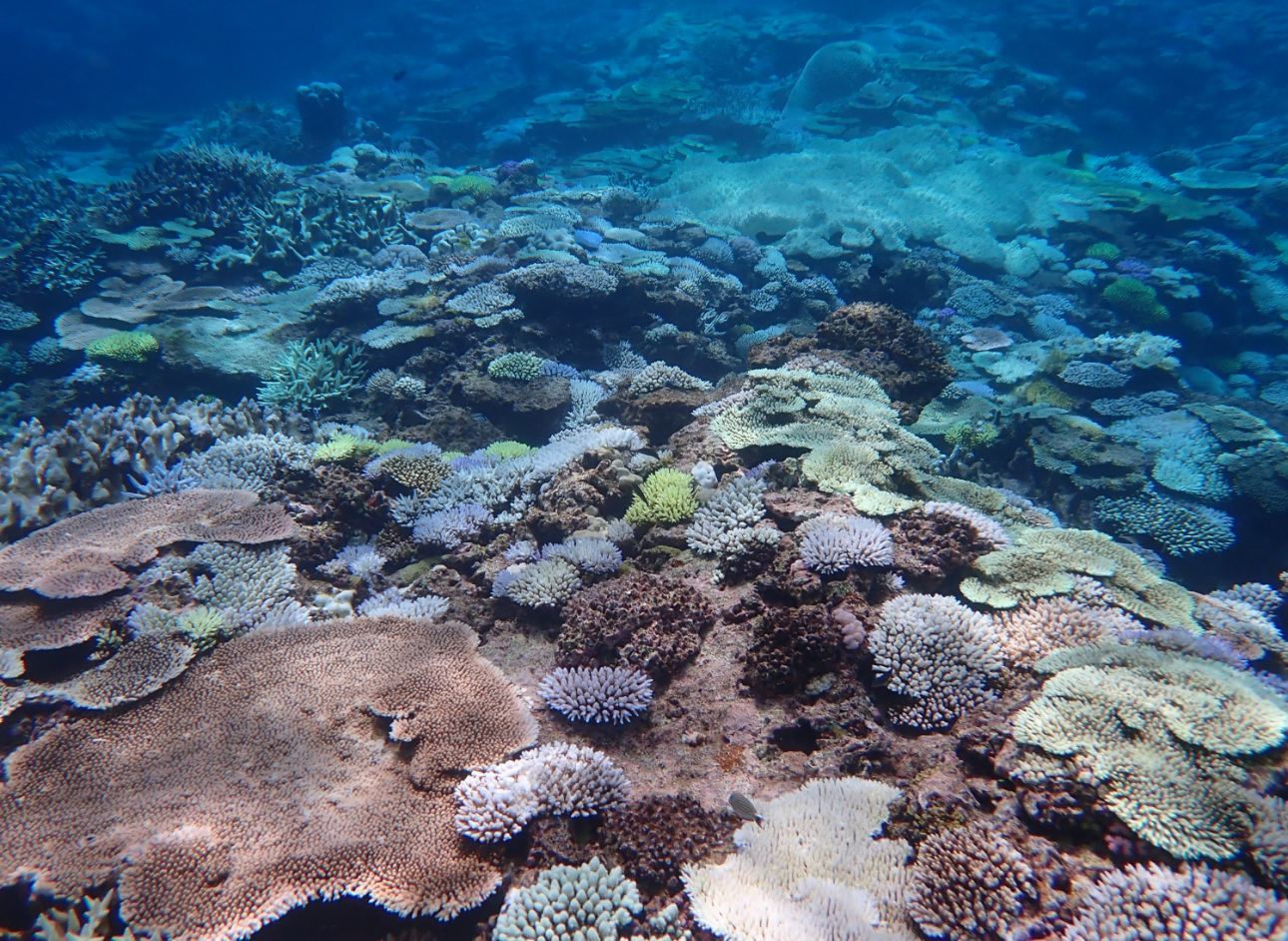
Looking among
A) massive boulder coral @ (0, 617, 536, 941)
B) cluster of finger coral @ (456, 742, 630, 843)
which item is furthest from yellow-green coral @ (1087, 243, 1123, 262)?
massive boulder coral @ (0, 617, 536, 941)

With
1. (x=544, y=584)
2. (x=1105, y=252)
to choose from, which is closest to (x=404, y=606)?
(x=544, y=584)

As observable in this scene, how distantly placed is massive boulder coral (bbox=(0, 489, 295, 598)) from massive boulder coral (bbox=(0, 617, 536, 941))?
1.12 metres

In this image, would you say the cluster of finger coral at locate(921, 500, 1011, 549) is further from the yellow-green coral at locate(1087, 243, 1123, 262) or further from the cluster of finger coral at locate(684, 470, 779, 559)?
the yellow-green coral at locate(1087, 243, 1123, 262)

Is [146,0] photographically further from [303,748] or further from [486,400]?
[303,748]

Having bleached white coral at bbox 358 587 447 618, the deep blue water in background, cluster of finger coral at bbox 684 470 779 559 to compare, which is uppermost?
the deep blue water in background

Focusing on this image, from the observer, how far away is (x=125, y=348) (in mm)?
9055

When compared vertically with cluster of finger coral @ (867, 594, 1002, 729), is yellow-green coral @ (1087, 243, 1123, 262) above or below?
above

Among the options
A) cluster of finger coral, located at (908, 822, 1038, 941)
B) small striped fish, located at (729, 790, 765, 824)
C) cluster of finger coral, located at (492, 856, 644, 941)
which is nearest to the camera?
cluster of finger coral, located at (908, 822, 1038, 941)

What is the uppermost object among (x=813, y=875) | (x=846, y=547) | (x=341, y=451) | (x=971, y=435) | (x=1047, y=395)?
(x=341, y=451)

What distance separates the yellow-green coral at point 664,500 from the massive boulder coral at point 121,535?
116 inches

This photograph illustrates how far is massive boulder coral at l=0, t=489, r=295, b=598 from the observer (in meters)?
3.81

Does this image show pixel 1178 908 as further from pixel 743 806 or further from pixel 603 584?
pixel 603 584

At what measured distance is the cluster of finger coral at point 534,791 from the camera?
289 cm

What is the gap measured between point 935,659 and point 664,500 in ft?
8.32
